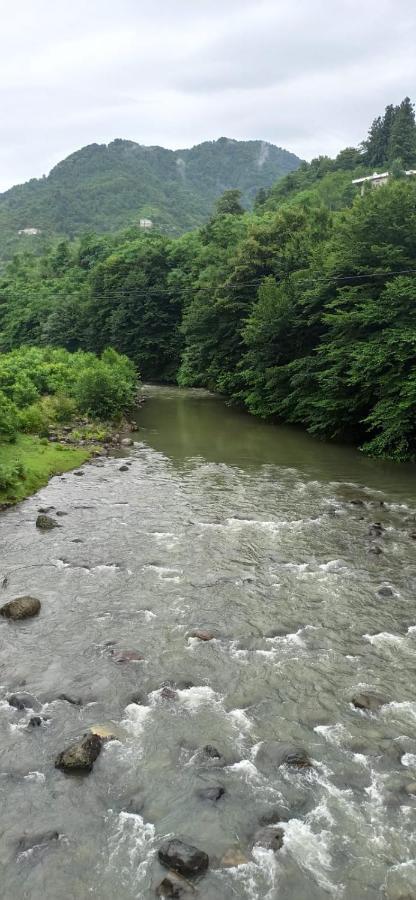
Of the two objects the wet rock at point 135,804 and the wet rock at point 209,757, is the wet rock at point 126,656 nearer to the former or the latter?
the wet rock at point 209,757

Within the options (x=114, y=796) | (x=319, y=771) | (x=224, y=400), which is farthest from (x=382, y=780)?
(x=224, y=400)

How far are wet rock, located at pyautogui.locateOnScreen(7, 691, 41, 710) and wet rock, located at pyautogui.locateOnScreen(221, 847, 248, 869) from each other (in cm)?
449

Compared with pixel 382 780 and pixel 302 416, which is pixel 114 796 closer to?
pixel 382 780

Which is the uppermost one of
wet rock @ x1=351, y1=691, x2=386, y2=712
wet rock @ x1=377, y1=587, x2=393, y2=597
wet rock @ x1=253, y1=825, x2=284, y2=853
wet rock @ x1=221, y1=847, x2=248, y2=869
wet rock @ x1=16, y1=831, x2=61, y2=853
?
wet rock @ x1=16, y1=831, x2=61, y2=853

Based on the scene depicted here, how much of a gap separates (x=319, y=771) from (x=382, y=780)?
0.94 metres

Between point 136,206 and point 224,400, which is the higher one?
point 136,206

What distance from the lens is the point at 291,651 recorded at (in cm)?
1271

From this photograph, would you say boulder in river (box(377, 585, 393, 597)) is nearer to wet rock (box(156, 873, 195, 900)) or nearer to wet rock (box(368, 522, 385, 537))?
wet rock (box(368, 522, 385, 537))

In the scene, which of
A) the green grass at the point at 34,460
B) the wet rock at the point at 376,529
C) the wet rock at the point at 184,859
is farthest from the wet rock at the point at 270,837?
the green grass at the point at 34,460

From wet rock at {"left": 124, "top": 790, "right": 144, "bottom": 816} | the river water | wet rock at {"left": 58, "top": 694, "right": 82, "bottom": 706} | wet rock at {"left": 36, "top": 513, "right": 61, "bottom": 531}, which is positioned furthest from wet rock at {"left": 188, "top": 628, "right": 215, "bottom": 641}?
wet rock at {"left": 36, "top": 513, "right": 61, "bottom": 531}

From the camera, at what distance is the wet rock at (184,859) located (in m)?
7.64

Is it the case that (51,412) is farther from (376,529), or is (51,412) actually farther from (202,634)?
(202,634)

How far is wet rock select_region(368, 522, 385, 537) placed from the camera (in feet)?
63.7

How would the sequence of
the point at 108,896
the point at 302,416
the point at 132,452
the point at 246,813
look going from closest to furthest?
the point at 108,896
the point at 246,813
the point at 132,452
the point at 302,416
